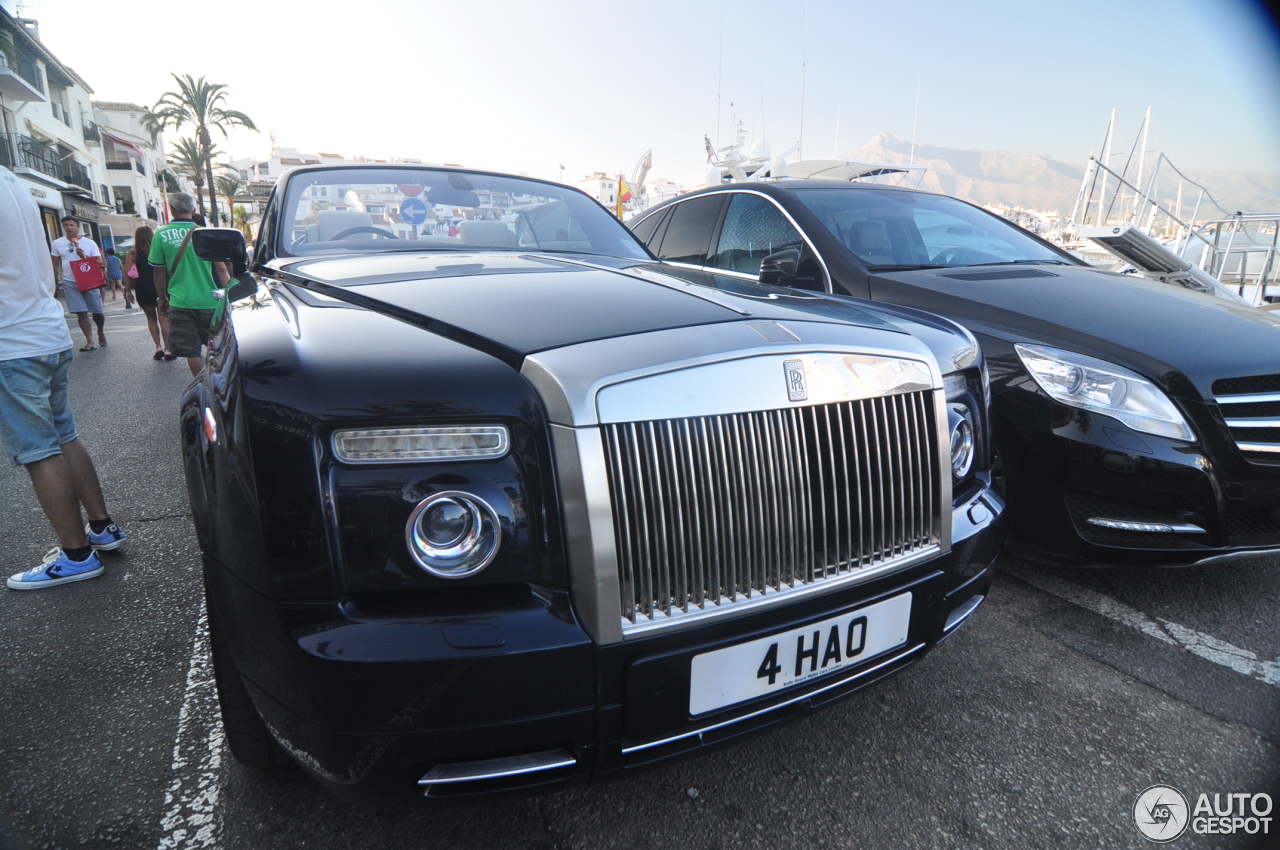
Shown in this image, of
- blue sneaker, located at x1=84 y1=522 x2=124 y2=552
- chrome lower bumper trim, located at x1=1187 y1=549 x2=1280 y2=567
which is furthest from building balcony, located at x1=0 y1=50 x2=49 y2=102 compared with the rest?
chrome lower bumper trim, located at x1=1187 y1=549 x2=1280 y2=567

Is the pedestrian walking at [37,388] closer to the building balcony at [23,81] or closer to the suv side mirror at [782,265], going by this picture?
the suv side mirror at [782,265]

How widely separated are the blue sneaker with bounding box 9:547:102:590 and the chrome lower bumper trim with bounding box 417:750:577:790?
2413 mm

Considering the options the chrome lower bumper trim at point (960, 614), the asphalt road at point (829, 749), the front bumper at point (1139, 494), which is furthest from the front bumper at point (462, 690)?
the front bumper at point (1139, 494)

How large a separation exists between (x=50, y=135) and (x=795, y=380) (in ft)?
142

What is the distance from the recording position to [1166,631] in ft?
7.88

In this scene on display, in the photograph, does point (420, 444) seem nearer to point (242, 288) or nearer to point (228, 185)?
point (242, 288)

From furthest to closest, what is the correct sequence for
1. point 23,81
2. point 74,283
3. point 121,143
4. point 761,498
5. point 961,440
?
point 121,143 → point 23,81 → point 74,283 → point 961,440 → point 761,498

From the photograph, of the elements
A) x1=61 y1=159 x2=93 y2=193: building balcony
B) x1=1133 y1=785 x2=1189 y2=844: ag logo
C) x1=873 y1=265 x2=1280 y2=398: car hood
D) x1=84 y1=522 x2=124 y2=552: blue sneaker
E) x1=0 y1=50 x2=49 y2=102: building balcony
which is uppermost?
x1=0 y1=50 x2=49 y2=102: building balcony

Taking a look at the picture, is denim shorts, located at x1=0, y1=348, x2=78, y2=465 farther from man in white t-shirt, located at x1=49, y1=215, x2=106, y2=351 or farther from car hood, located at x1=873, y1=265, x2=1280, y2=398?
man in white t-shirt, located at x1=49, y1=215, x2=106, y2=351

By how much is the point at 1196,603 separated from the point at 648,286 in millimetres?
2455

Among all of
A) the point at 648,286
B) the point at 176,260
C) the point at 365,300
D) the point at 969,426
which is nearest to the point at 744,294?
the point at 648,286

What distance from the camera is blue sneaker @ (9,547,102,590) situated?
8.81ft

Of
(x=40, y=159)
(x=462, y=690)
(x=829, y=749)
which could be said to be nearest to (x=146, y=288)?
(x=462, y=690)

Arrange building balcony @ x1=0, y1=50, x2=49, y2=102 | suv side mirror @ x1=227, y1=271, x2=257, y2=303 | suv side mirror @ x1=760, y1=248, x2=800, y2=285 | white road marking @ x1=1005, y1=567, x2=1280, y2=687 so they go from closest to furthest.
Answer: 1. suv side mirror @ x1=227, y1=271, x2=257, y2=303
2. white road marking @ x1=1005, y1=567, x2=1280, y2=687
3. suv side mirror @ x1=760, y1=248, x2=800, y2=285
4. building balcony @ x1=0, y1=50, x2=49, y2=102
